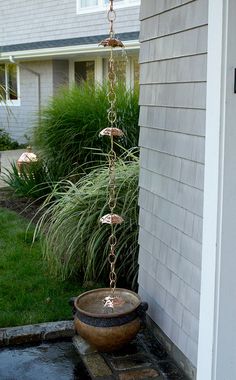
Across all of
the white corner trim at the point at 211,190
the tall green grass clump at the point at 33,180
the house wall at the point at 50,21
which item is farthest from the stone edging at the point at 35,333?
the house wall at the point at 50,21

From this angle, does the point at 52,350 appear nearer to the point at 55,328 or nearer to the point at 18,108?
the point at 55,328

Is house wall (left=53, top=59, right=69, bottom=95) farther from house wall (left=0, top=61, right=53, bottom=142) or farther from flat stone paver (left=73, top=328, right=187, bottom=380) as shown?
flat stone paver (left=73, top=328, right=187, bottom=380)

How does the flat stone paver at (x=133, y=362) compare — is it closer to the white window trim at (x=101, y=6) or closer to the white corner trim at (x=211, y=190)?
the white corner trim at (x=211, y=190)

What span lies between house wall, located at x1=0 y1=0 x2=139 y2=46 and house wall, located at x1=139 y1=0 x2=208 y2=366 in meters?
9.27

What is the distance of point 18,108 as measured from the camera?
55.9 feet

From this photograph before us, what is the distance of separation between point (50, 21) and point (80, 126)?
8.66m

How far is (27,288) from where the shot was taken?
4.99 m

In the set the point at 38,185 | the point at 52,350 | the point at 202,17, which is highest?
the point at 202,17

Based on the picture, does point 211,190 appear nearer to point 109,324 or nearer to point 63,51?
point 109,324

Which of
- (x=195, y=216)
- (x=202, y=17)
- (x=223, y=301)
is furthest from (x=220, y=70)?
(x=223, y=301)

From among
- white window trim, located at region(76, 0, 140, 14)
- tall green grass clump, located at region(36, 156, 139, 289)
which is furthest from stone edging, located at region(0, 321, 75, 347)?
white window trim, located at region(76, 0, 140, 14)

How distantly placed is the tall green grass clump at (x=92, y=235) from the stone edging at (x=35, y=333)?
0.83 m

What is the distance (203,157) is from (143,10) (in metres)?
1.46

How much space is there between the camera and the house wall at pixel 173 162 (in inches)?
126
